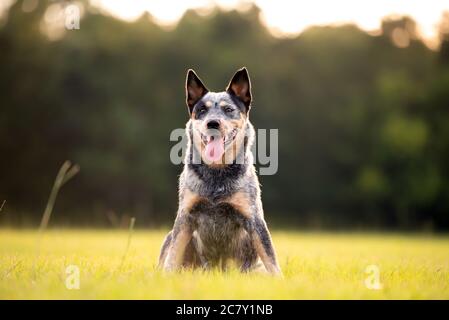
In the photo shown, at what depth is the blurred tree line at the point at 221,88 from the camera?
19.8 meters

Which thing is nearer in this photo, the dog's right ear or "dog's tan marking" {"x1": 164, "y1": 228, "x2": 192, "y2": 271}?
"dog's tan marking" {"x1": 164, "y1": 228, "x2": 192, "y2": 271}

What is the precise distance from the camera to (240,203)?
18.4ft

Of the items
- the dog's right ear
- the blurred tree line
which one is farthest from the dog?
the blurred tree line

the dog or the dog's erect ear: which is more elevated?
the dog's erect ear

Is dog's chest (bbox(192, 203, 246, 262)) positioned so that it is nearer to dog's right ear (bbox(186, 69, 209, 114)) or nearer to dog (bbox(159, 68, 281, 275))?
dog (bbox(159, 68, 281, 275))

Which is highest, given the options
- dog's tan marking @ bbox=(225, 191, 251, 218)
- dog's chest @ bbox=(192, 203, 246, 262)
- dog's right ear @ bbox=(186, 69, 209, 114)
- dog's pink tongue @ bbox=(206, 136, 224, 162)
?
dog's right ear @ bbox=(186, 69, 209, 114)

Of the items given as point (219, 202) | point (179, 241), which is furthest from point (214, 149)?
point (179, 241)

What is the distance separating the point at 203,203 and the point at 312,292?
160 centimetres

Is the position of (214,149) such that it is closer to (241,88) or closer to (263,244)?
(241,88)

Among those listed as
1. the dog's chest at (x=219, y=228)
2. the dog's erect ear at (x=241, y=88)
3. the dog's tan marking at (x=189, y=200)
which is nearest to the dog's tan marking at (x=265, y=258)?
the dog's chest at (x=219, y=228)

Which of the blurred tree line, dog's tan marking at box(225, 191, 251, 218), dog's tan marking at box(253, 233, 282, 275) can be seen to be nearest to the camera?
dog's tan marking at box(253, 233, 282, 275)

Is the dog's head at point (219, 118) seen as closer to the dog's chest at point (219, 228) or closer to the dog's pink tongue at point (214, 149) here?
the dog's pink tongue at point (214, 149)

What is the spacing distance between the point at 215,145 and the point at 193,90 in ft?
2.80

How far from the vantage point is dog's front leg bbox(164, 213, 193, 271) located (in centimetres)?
568
